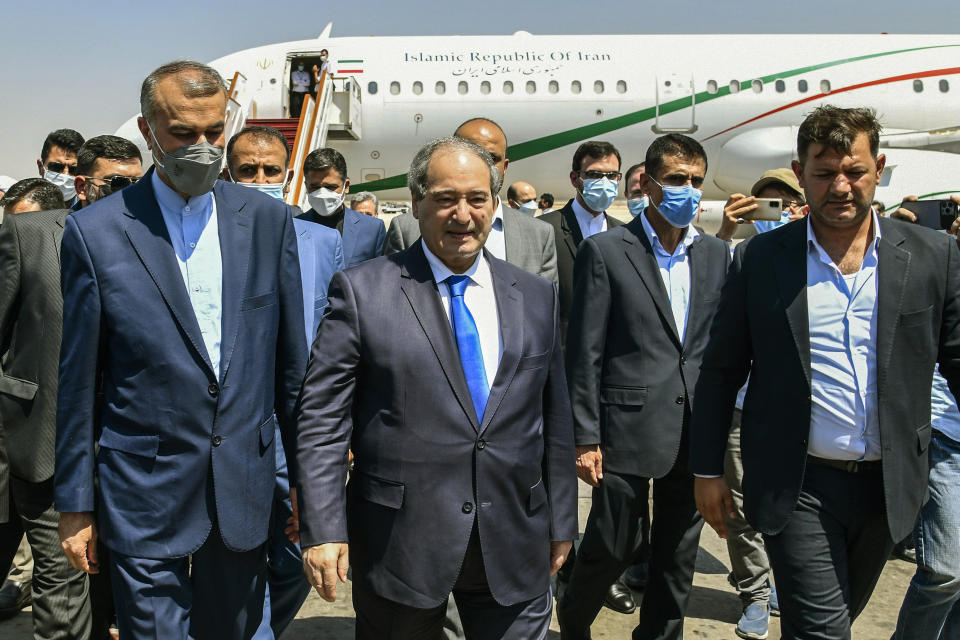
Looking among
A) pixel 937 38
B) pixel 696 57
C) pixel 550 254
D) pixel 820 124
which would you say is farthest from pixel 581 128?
pixel 820 124

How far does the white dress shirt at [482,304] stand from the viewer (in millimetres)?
2426

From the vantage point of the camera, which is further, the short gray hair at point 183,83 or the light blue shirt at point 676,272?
the light blue shirt at point 676,272

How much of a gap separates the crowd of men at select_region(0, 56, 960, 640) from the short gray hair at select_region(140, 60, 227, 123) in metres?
0.01

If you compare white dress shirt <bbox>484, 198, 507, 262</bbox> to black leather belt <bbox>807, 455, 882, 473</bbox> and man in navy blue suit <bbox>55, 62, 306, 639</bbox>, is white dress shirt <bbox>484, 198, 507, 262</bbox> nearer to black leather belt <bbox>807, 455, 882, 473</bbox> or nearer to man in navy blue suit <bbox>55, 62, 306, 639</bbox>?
man in navy blue suit <bbox>55, 62, 306, 639</bbox>

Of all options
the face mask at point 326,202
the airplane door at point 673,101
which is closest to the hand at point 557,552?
the face mask at point 326,202

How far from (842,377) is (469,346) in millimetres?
1217

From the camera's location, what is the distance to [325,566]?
2223mm

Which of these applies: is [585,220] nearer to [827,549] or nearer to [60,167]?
[827,549]

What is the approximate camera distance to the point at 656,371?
3490mm

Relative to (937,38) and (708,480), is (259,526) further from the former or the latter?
(937,38)

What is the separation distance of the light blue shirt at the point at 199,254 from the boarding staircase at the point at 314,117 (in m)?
10.6

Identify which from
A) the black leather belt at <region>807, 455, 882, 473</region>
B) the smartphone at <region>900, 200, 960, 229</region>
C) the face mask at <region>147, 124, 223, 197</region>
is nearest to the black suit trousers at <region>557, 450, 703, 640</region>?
the black leather belt at <region>807, 455, 882, 473</region>

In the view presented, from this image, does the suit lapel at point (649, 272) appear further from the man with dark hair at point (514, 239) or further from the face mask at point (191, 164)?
the face mask at point (191, 164)

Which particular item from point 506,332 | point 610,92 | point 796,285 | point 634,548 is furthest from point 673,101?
point 506,332
